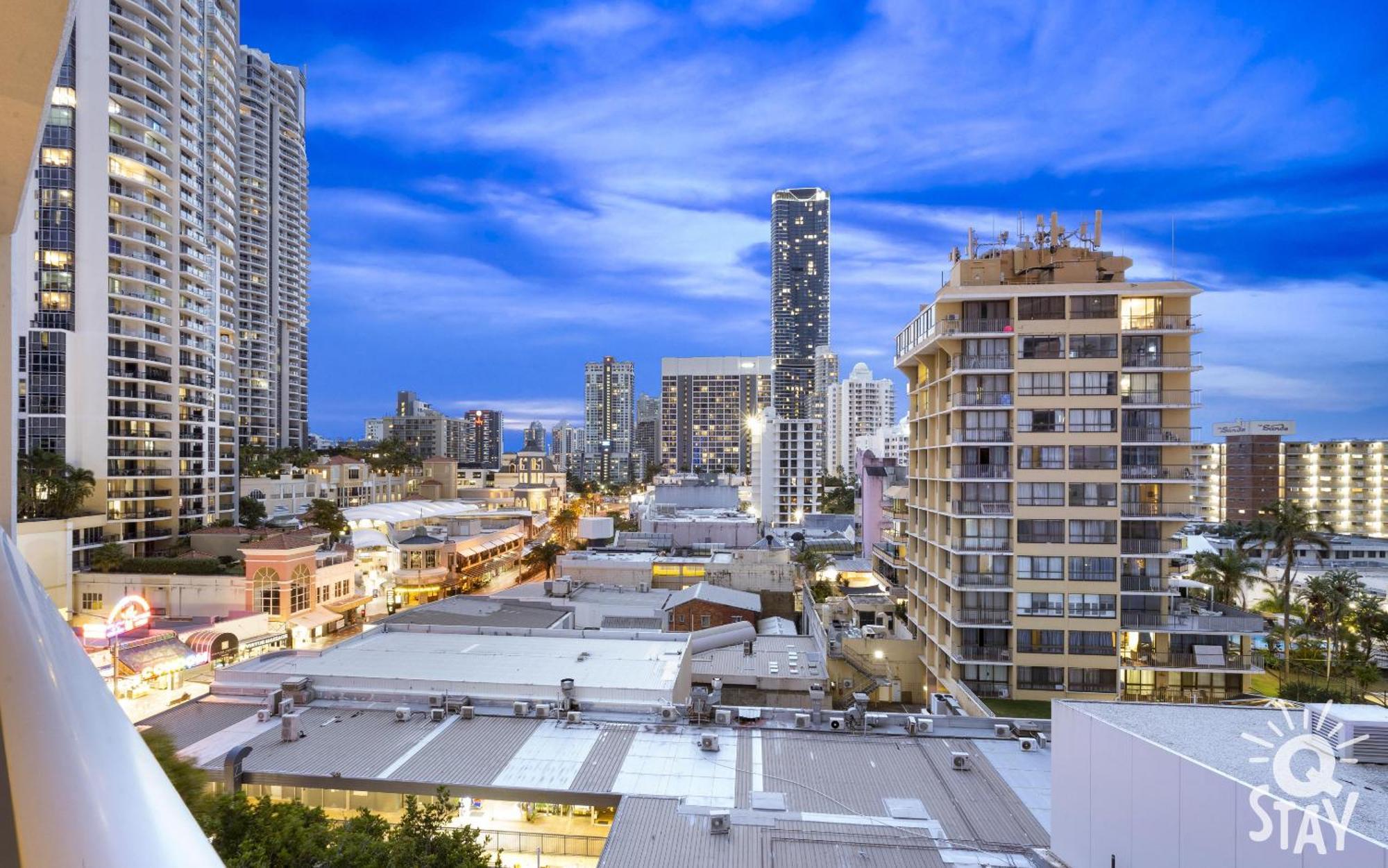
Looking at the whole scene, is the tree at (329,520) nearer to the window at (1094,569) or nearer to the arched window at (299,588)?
the arched window at (299,588)

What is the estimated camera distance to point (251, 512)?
6303cm

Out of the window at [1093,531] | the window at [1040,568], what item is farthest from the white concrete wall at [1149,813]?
the window at [1093,531]

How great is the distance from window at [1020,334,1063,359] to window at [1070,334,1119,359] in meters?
0.55

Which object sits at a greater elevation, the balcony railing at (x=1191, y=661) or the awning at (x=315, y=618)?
the balcony railing at (x=1191, y=661)

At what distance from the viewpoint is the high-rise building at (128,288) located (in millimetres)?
47344

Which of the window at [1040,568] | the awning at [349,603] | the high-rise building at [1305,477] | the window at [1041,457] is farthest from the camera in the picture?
the high-rise building at [1305,477]

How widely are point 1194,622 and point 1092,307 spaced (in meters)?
14.2

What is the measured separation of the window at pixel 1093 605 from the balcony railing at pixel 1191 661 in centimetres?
210

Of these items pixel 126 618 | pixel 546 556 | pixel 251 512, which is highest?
pixel 251 512

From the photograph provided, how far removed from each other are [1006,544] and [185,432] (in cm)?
5681

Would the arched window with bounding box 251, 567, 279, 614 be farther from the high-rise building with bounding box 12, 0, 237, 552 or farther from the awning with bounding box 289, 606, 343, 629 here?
the high-rise building with bounding box 12, 0, 237, 552

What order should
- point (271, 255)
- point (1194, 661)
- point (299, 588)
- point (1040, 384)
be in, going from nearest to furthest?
point (1194, 661) → point (1040, 384) → point (299, 588) → point (271, 255)
